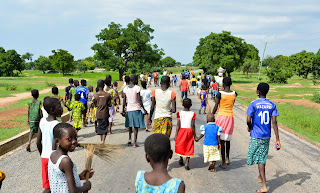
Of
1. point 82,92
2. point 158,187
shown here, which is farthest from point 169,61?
point 158,187

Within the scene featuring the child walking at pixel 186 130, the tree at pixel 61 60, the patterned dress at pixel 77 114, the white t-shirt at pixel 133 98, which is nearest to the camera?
the child walking at pixel 186 130

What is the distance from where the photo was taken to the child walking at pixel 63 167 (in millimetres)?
2758

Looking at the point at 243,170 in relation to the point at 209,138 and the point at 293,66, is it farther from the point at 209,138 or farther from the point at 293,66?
the point at 293,66

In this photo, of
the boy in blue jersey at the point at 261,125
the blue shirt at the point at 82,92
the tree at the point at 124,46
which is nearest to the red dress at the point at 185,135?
the boy in blue jersey at the point at 261,125

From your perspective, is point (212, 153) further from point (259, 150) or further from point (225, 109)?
point (259, 150)

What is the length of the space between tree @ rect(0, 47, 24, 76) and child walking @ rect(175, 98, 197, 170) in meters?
81.1

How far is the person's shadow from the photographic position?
5.44 metres

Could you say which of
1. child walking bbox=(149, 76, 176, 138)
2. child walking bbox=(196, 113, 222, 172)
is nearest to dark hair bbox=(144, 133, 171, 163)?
child walking bbox=(196, 113, 222, 172)

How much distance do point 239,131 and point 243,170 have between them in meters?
4.20

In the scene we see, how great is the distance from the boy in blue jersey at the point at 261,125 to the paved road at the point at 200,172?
0.57 m

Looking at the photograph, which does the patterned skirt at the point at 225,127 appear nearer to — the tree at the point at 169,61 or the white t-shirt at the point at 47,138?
the white t-shirt at the point at 47,138

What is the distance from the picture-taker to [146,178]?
2.41 m

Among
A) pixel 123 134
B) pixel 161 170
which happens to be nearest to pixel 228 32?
pixel 123 134

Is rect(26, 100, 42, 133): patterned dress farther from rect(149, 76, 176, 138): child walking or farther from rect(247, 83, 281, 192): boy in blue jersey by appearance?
rect(247, 83, 281, 192): boy in blue jersey
